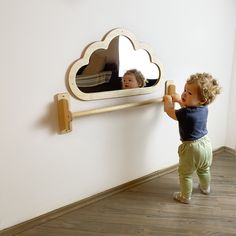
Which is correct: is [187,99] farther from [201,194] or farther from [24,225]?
[24,225]

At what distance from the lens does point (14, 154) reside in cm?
138

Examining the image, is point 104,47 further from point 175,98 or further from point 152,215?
point 152,215

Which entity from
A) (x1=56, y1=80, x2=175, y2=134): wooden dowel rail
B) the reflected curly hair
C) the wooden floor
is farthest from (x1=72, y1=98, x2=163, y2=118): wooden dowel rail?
the wooden floor

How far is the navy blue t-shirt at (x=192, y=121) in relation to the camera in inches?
63.1

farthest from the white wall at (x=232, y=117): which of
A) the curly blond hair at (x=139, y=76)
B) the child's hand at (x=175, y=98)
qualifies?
the curly blond hair at (x=139, y=76)

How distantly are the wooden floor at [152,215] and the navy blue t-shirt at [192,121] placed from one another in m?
0.43

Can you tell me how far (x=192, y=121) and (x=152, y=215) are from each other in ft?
1.98

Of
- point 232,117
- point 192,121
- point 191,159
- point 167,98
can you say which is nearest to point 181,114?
point 192,121

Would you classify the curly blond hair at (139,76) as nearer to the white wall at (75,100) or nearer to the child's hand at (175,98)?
the white wall at (75,100)

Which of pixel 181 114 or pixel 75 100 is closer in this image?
pixel 75 100

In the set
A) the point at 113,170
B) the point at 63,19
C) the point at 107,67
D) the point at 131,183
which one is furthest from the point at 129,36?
the point at 131,183

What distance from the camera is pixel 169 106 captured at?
1746mm

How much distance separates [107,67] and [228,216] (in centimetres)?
112

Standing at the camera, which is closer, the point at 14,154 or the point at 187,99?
the point at 14,154
